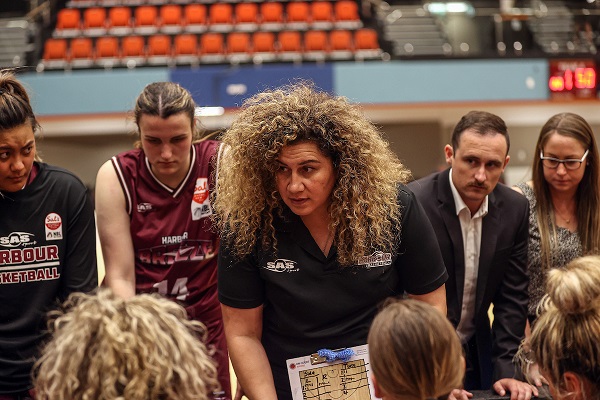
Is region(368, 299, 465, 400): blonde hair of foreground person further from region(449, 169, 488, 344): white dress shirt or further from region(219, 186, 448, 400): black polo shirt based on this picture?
region(449, 169, 488, 344): white dress shirt

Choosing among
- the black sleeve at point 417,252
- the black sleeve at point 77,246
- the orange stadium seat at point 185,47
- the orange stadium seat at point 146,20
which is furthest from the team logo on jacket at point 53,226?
the orange stadium seat at point 146,20

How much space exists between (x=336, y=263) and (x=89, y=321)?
92cm

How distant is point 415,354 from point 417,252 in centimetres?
71

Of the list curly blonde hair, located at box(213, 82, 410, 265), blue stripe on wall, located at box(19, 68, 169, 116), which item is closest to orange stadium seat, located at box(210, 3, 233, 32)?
blue stripe on wall, located at box(19, 68, 169, 116)

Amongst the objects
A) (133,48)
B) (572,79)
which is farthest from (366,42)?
(133,48)

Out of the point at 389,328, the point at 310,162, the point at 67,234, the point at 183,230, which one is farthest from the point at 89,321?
the point at 183,230

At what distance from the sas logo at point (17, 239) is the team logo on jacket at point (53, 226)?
0.16ft

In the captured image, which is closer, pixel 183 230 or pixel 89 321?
pixel 89 321

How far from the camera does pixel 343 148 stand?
6.87 feet

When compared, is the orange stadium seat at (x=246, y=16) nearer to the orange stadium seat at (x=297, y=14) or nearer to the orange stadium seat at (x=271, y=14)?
the orange stadium seat at (x=271, y=14)

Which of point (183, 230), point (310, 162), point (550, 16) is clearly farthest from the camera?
point (550, 16)

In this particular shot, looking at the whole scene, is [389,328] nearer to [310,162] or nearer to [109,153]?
[310,162]

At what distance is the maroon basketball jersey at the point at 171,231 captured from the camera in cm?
275

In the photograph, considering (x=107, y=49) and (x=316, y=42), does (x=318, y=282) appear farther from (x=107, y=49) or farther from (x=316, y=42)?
(x=107, y=49)
